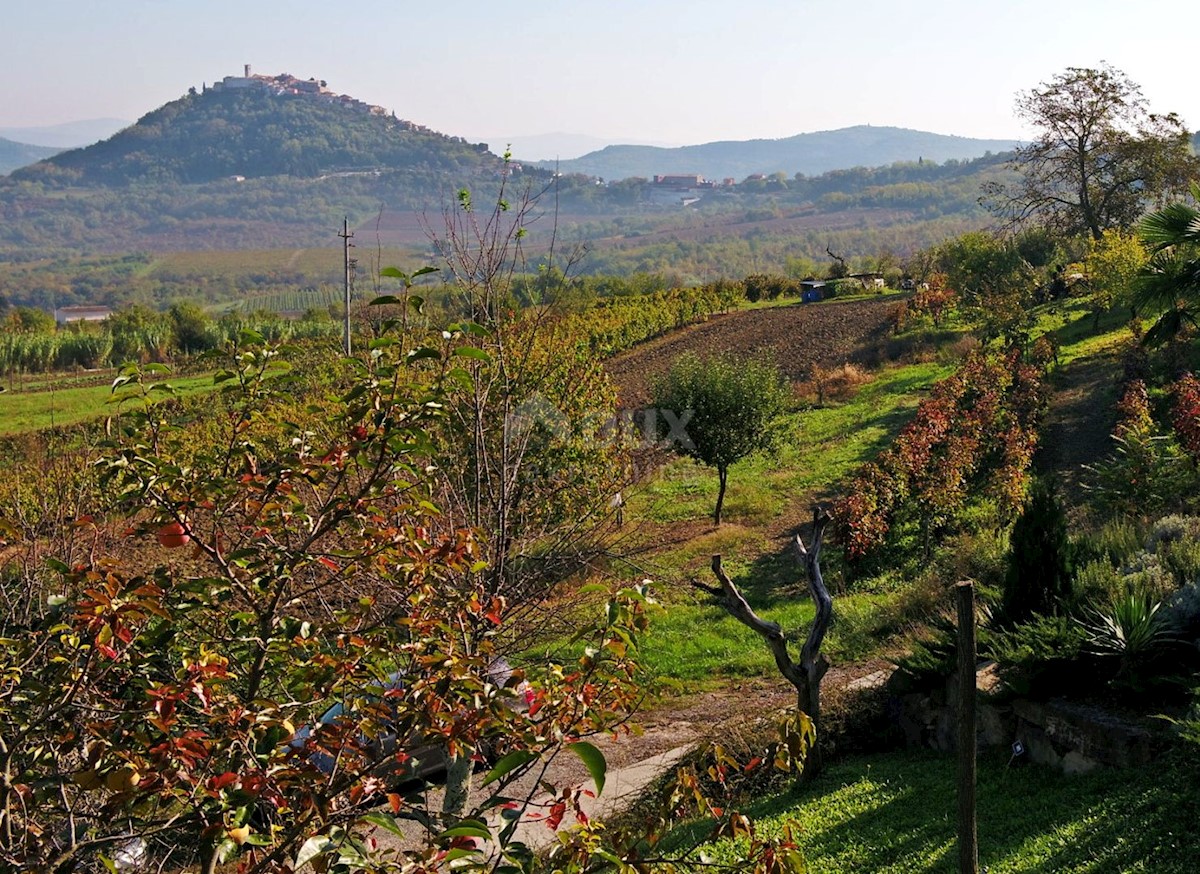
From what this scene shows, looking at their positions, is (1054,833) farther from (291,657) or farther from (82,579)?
(82,579)

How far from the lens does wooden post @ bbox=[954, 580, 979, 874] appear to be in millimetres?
4434

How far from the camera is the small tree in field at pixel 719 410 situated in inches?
737

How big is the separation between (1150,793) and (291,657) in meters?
5.15

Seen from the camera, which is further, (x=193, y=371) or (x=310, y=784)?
(x=193, y=371)

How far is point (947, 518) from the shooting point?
15914mm

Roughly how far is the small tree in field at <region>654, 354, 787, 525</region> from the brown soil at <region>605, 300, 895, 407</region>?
1094cm

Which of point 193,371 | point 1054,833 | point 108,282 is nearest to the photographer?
point 1054,833

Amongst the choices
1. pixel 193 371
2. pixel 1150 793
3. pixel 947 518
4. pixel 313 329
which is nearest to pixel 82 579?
pixel 1150 793

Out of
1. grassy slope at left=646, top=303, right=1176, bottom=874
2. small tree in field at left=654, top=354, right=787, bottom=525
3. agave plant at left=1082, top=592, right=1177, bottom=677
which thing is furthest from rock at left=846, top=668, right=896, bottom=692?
small tree in field at left=654, top=354, right=787, bottom=525

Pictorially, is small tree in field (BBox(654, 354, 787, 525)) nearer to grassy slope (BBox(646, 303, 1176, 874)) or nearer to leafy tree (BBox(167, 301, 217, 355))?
grassy slope (BBox(646, 303, 1176, 874))

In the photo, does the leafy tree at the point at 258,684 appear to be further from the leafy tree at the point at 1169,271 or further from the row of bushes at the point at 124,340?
the row of bushes at the point at 124,340

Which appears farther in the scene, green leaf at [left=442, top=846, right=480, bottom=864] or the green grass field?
the green grass field

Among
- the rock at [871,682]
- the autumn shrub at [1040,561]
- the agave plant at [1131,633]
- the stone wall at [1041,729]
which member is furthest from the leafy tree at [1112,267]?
the agave plant at [1131,633]

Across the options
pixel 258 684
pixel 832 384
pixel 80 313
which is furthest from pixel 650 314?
pixel 80 313
